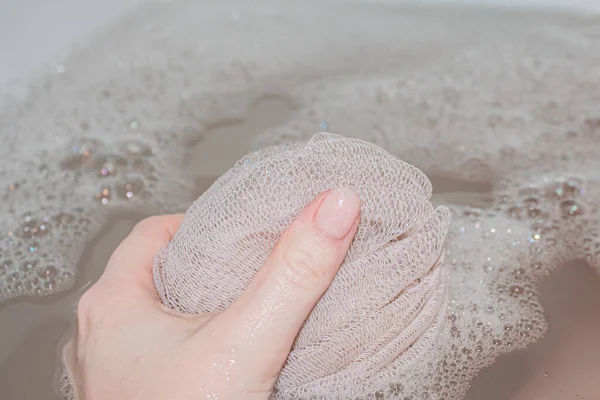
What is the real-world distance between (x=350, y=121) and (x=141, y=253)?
0.42m

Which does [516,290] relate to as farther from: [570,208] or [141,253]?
[141,253]

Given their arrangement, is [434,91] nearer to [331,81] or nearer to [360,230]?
[331,81]

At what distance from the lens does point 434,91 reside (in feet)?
3.03

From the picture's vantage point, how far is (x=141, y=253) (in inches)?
22.0

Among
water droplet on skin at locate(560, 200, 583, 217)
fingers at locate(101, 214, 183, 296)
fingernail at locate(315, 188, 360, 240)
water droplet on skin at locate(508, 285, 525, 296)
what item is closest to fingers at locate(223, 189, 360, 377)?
fingernail at locate(315, 188, 360, 240)

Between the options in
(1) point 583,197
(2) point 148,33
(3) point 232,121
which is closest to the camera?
(1) point 583,197

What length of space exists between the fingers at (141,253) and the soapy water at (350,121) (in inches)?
7.0

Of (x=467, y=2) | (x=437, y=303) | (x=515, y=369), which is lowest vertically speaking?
(x=515, y=369)

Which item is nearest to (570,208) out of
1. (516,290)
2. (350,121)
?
(516,290)

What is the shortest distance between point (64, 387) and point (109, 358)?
0.16 metres

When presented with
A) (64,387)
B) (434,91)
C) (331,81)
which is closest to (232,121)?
(331,81)

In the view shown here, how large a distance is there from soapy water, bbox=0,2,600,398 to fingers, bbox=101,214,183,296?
178 mm

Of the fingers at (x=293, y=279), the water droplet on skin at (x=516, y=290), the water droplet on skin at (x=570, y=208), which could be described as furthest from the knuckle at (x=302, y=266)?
the water droplet on skin at (x=570, y=208)

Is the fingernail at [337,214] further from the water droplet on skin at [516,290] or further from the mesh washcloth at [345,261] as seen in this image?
the water droplet on skin at [516,290]
